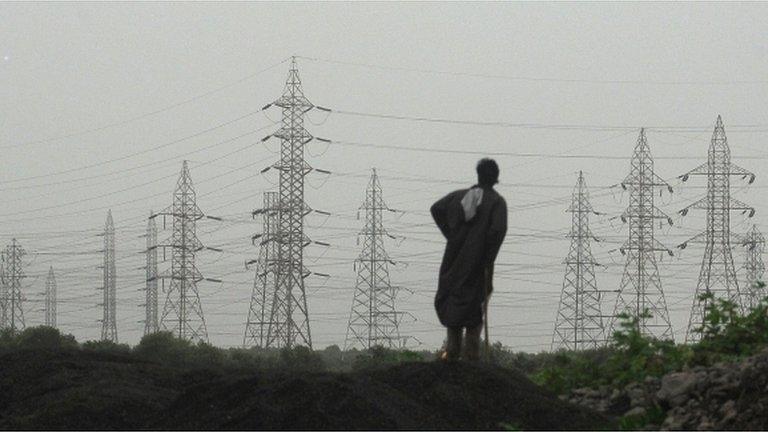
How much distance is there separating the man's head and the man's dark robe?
0.27 feet

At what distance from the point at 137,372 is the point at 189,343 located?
28.8 m

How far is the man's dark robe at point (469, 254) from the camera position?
13328 millimetres

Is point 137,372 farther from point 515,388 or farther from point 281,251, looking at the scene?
point 281,251

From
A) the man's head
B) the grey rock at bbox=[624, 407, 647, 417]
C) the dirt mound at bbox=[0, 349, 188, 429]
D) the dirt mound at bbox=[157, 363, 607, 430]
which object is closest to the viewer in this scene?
the dirt mound at bbox=[157, 363, 607, 430]

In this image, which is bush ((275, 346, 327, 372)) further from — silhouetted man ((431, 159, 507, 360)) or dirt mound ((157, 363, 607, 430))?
dirt mound ((157, 363, 607, 430))

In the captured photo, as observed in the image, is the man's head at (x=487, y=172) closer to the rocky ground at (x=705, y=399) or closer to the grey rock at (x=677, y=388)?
the rocky ground at (x=705, y=399)

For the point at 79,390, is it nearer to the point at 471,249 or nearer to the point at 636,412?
the point at 471,249

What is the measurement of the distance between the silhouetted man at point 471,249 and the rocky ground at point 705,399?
1.44 m

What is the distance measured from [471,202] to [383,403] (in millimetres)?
2991

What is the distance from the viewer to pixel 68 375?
1442cm

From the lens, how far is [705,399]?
12148 mm

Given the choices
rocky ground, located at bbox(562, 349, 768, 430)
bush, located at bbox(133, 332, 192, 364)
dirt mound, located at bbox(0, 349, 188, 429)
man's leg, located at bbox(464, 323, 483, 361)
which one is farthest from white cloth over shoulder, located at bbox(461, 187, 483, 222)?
bush, located at bbox(133, 332, 192, 364)

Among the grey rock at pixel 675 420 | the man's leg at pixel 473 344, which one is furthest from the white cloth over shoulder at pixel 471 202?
the grey rock at pixel 675 420

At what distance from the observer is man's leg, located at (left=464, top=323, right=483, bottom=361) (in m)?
13.6
